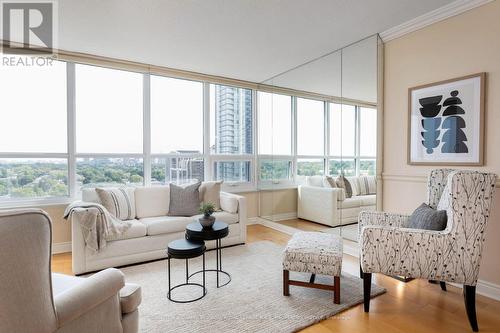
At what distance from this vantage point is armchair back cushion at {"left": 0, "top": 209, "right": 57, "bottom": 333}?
0.88 meters

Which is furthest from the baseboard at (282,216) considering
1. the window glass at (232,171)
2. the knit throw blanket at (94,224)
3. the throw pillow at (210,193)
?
the knit throw blanket at (94,224)

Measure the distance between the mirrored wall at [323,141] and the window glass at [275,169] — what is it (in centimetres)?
2

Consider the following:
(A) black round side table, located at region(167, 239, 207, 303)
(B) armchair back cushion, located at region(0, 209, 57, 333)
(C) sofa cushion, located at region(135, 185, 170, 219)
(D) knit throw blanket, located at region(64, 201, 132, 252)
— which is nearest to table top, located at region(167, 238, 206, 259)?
(A) black round side table, located at region(167, 239, 207, 303)

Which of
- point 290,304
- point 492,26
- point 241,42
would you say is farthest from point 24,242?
point 492,26

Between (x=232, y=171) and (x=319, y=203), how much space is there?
1.71m


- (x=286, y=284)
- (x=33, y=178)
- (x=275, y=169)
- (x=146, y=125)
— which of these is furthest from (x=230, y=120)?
(x=286, y=284)

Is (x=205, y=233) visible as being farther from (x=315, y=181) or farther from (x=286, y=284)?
(x=315, y=181)

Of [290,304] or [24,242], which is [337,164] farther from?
[24,242]

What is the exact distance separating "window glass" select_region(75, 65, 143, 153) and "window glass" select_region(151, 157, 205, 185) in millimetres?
390

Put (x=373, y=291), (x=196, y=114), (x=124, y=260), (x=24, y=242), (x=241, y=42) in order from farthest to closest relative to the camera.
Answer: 1. (x=196, y=114)
2. (x=241, y=42)
3. (x=124, y=260)
4. (x=373, y=291)
5. (x=24, y=242)

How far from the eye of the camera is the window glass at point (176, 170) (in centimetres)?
426

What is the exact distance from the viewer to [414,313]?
209cm

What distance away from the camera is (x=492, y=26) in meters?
2.30

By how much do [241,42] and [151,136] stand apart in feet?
6.42
